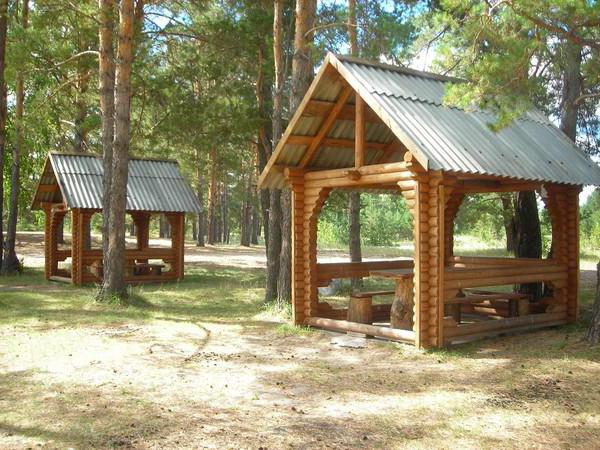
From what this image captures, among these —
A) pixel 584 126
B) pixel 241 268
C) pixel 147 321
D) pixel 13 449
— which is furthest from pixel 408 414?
pixel 241 268

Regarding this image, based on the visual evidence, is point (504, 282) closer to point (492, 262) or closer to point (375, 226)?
point (492, 262)

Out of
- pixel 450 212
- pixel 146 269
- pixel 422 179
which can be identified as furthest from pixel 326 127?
pixel 146 269

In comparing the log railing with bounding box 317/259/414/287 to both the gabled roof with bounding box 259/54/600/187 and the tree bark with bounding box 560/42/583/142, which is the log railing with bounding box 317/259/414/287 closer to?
the gabled roof with bounding box 259/54/600/187

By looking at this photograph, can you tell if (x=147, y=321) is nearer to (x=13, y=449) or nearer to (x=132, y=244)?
(x=13, y=449)

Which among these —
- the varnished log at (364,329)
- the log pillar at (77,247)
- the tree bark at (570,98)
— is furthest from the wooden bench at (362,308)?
the log pillar at (77,247)

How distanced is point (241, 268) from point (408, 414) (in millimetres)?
20652

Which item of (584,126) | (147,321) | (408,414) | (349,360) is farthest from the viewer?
(584,126)

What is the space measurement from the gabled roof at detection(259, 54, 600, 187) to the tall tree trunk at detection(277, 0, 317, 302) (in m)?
1.63

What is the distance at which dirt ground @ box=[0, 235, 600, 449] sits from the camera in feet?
19.1

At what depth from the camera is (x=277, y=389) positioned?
7.58 meters

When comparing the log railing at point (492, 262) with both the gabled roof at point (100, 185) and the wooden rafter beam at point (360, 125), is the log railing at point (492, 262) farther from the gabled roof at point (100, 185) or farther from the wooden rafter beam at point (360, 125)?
the gabled roof at point (100, 185)

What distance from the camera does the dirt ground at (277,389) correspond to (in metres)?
5.84

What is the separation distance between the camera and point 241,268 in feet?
88.2

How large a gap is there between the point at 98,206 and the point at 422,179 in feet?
43.0
